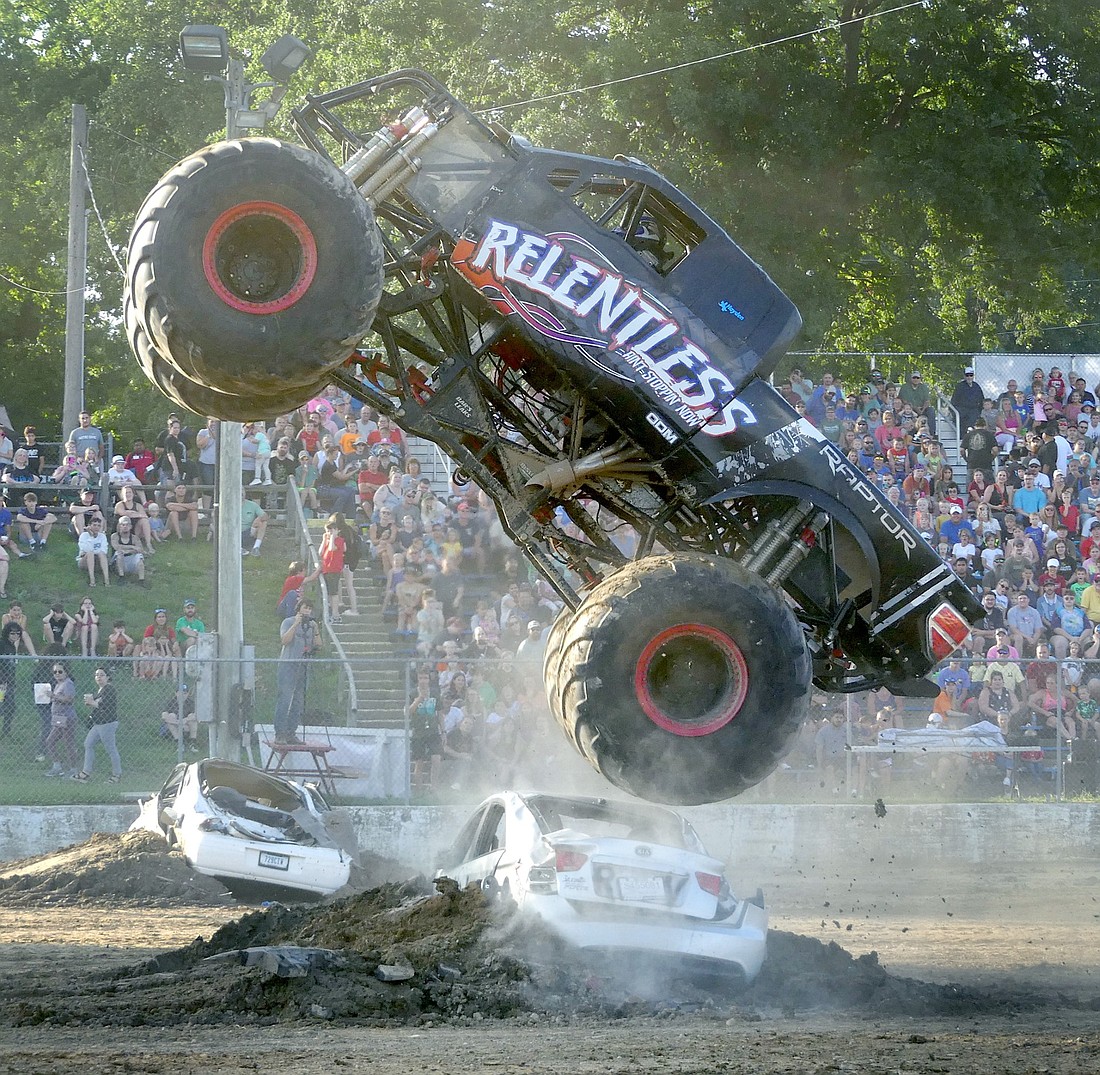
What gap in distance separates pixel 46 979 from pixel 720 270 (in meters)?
6.17

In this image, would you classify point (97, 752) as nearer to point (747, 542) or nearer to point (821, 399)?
point (747, 542)

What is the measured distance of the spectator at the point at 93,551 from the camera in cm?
1944

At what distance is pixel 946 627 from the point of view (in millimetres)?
8664

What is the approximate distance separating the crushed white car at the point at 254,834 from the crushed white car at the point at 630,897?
4198 millimetres

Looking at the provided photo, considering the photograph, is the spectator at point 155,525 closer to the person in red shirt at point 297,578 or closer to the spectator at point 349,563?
the person in red shirt at point 297,578

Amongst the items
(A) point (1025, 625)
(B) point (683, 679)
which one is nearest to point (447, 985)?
(B) point (683, 679)

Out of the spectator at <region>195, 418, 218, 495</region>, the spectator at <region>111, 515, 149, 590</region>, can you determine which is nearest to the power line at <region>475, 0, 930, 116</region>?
the spectator at <region>195, 418, 218, 495</region>

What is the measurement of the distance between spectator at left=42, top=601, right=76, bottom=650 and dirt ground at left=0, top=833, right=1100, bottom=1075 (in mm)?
4284

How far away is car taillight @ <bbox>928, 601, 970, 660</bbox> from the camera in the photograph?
866 cm

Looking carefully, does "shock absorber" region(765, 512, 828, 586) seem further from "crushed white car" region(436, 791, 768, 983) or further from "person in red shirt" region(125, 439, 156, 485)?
"person in red shirt" region(125, 439, 156, 485)

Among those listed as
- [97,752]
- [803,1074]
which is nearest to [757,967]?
[803,1074]

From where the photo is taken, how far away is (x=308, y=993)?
8867mm

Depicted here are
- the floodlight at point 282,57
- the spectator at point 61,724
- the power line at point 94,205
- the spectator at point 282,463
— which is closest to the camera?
the floodlight at point 282,57

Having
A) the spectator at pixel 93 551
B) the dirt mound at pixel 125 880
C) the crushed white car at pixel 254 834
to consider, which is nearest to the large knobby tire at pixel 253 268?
the crushed white car at pixel 254 834
